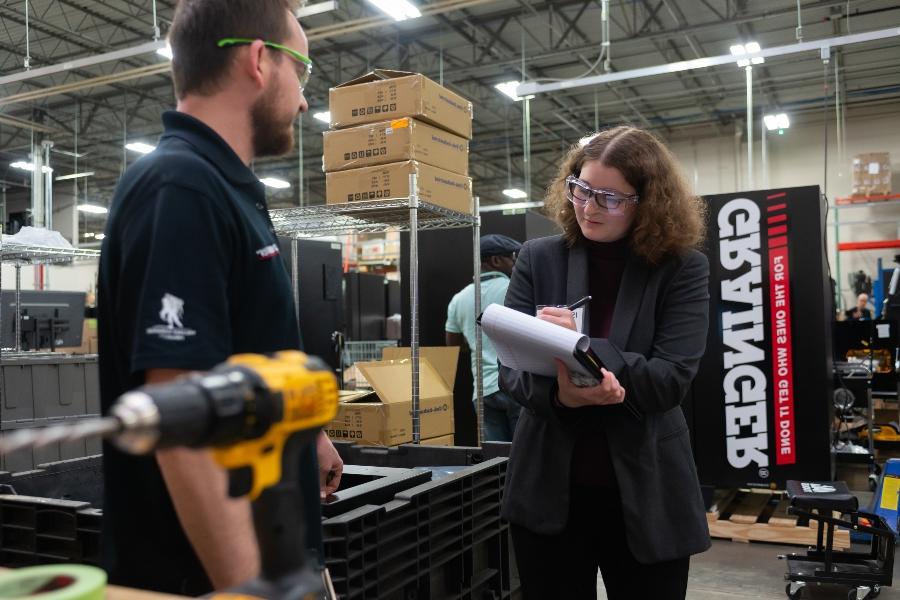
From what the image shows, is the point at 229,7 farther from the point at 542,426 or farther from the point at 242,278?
the point at 542,426

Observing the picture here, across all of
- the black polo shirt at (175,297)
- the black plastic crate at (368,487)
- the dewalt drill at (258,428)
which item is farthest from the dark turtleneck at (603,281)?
the dewalt drill at (258,428)

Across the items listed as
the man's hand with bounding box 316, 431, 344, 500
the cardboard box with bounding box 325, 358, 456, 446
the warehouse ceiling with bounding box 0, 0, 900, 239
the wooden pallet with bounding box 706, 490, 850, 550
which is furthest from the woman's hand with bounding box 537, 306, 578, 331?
the warehouse ceiling with bounding box 0, 0, 900, 239

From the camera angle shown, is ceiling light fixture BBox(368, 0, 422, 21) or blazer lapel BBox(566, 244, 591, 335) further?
ceiling light fixture BBox(368, 0, 422, 21)

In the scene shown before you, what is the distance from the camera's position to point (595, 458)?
1.43 metres

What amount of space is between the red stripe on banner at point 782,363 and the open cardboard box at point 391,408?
2.02 meters

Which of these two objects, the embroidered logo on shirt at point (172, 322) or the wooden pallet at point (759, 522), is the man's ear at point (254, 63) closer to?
the embroidered logo on shirt at point (172, 322)

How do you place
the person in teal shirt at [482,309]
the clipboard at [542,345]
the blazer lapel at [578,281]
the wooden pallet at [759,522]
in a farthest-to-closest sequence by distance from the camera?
the wooden pallet at [759,522] → the person in teal shirt at [482,309] → the blazer lapel at [578,281] → the clipboard at [542,345]

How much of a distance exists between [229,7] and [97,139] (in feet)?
50.0

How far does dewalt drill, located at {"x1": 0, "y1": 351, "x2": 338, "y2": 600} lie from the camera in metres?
0.48

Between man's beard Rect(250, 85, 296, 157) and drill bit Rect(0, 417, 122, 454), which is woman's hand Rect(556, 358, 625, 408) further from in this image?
drill bit Rect(0, 417, 122, 454)

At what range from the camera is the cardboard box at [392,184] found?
3.29 meters

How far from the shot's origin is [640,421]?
1399 millimetres

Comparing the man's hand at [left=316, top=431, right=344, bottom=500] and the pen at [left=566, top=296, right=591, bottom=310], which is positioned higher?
the pen at [left=566, top=296, right=591, bottom=310]

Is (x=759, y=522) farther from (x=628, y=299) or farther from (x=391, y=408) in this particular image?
(x=628, y=299)
